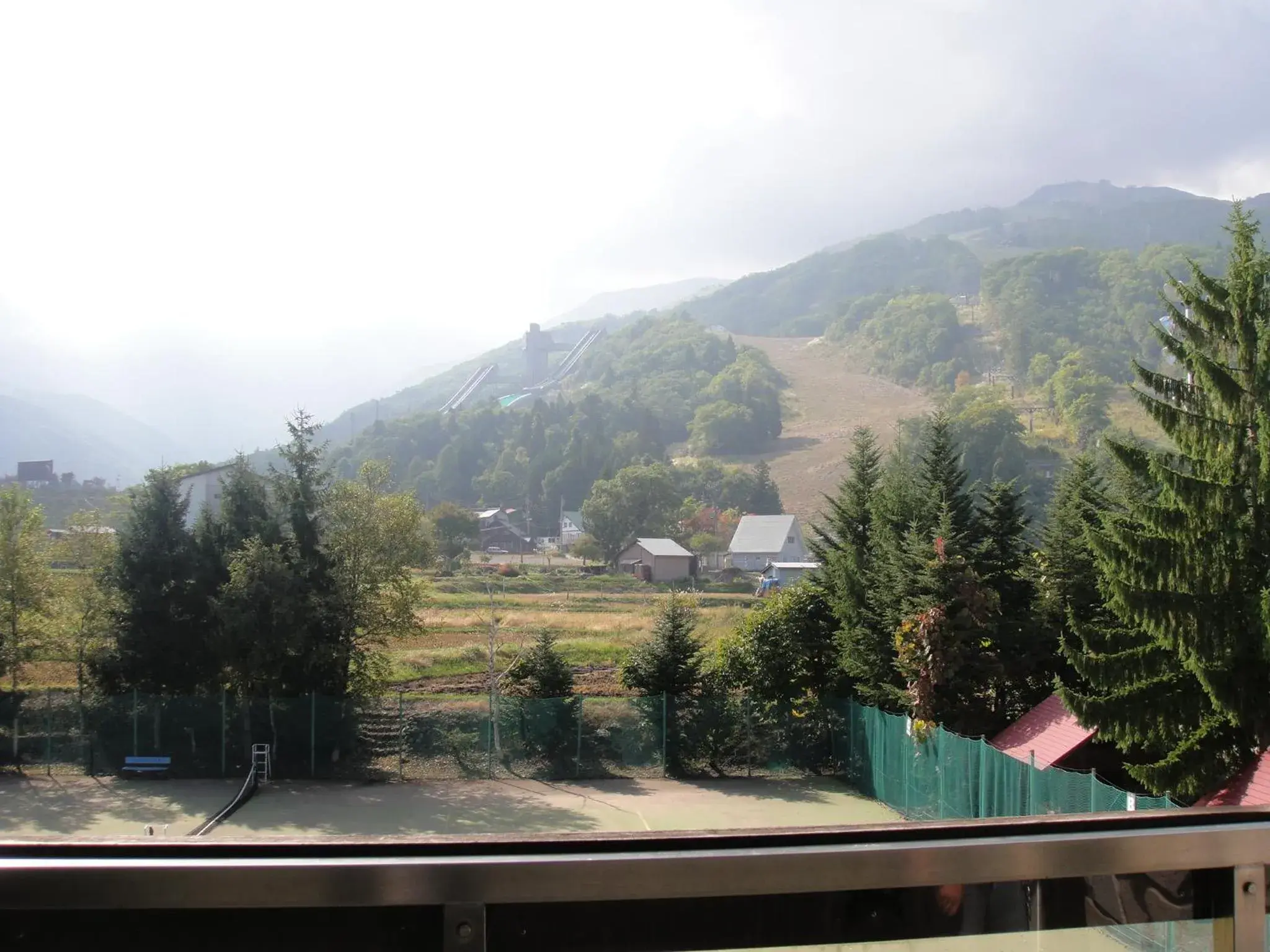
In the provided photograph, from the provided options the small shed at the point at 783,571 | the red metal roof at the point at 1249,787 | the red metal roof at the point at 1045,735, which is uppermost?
the red metal roof at the point at 1249,787

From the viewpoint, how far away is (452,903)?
4.07ft

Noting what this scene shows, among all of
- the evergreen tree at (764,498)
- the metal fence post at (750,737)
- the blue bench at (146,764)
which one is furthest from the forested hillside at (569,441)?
the blue bench at (146,764)

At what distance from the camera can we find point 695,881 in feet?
4.23

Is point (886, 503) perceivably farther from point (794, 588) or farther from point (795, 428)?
point (795, 428)

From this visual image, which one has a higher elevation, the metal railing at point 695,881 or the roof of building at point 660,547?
the metal railing at point 695,881

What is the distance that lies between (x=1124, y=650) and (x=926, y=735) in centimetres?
426

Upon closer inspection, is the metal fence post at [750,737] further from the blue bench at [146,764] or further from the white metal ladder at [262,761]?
the blue bench at [146,764]

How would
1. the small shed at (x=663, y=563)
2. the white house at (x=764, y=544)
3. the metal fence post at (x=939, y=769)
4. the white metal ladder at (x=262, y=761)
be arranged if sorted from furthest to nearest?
the white house at (x=764, y=544) < the small shed at (x=663, y=563) < the white metal ladder at (x=262, y=761) < the metal fence post at (x=939, y=769)

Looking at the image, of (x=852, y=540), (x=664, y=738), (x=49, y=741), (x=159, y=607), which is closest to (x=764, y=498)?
(x=852, y=540)

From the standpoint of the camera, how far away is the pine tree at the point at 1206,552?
12.6 m

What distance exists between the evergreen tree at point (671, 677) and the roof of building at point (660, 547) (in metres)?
42.6

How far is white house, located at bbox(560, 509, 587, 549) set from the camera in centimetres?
9931

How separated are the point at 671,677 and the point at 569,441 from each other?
99.8m

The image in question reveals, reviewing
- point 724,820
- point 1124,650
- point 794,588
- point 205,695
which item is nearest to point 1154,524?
point 1124,650
